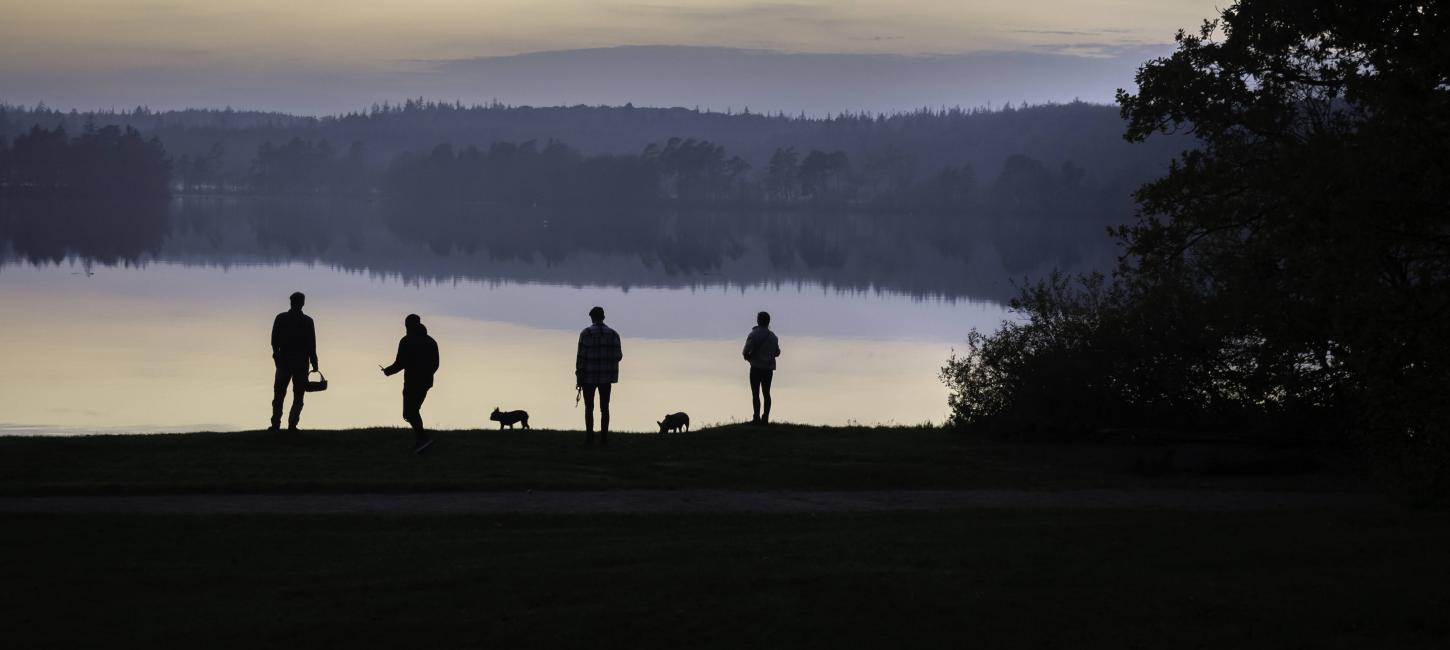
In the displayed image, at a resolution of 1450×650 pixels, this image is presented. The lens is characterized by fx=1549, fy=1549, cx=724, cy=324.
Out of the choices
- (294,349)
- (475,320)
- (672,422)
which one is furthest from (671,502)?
(475,320)

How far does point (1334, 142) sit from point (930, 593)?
389 inches

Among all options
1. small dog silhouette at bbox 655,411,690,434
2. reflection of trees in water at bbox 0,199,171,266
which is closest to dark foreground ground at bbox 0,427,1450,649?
small dog silhouette at bbox 655,411,690,434

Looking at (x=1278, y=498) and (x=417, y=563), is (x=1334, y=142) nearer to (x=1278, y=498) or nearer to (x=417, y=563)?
(x=1278, y=498)

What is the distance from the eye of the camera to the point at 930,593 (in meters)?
12.6

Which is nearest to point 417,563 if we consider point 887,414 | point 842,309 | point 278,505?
point 278,505

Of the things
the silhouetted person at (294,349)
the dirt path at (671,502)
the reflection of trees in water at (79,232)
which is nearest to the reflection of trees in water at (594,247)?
the reflection of trees in water at (79,232)

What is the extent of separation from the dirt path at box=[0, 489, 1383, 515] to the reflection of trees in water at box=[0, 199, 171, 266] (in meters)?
71.5

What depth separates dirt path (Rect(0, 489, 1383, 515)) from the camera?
17.3 metres

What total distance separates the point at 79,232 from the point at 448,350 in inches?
3487

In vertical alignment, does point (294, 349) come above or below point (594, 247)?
below

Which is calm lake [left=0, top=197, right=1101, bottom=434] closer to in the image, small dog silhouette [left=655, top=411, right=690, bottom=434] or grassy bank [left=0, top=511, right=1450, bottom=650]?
small dog silhouette [left=655, top=411, right=690, bottom=434]

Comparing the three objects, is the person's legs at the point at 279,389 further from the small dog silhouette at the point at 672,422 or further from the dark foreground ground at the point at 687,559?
the small dog silhouette at the point at 672,422

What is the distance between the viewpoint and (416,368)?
22.3 meters

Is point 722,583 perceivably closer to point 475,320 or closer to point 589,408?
point 589,408
